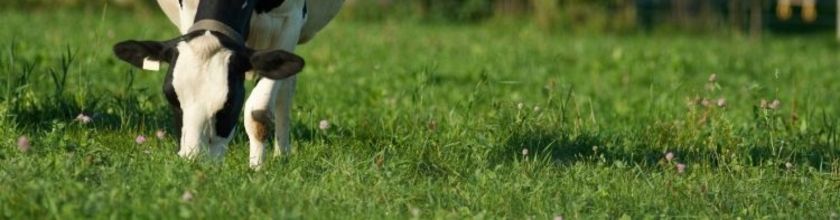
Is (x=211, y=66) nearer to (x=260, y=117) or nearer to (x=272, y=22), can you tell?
(x=260, y=117)

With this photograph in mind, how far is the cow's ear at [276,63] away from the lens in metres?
6.75

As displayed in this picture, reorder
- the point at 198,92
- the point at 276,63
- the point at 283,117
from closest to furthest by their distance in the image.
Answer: the point at 198,92 → the point at 276,63 → the point at 283,117

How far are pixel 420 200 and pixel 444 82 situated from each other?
25.7 ft

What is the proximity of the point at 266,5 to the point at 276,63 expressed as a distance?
1006 mm

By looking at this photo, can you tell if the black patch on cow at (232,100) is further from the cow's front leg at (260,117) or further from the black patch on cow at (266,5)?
the black patch on cow at (266,5)

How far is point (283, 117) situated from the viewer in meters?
8.15

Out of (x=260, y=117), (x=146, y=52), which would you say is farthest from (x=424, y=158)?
(x=146, y=52)

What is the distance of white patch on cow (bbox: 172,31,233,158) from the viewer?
6629 mm

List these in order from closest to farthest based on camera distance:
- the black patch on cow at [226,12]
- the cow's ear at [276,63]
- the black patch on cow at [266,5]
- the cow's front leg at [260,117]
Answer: the cow's ear at [276,63], the black patch on cow at [226,12], the cow's front leg at [260,117], the black patch on cow at [266,5]

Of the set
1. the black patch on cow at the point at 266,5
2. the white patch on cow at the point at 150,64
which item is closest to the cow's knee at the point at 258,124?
the black patch on cow at the point at 266,5

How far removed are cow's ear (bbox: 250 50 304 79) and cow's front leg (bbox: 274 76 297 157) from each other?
44.7 inches

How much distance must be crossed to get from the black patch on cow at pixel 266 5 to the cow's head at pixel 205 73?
798mm

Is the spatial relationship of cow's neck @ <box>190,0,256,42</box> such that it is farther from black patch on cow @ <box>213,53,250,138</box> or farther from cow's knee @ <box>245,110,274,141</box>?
cow's knee @ <box>245,110,274,141</box>

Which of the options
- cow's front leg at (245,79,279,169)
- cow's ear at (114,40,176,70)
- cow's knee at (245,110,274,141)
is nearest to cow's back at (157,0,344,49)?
cow's front leg at (245,79,279,169)
